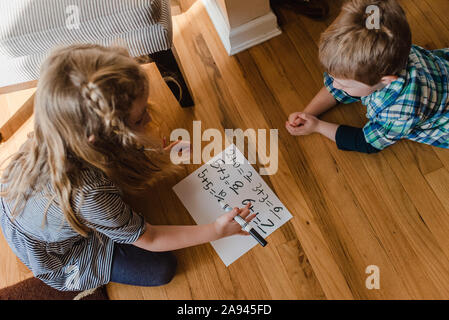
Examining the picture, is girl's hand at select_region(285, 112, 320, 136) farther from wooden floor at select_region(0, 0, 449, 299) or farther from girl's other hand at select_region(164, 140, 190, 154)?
girl's other hand at select_region(164, 140, 190, 154)

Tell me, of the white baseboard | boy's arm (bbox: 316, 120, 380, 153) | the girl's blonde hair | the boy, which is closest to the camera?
the girl's blonde hair

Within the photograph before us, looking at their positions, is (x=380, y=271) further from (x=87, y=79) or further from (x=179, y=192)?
(x=87, y=79)

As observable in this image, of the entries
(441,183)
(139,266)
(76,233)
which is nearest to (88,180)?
(76,233)

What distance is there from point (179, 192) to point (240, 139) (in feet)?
0.77

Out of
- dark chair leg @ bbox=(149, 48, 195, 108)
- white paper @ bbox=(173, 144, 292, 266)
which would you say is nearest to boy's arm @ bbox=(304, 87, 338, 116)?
white paper @ bbox=(173, 144, 292, 266)

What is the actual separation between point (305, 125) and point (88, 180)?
59 centimetres

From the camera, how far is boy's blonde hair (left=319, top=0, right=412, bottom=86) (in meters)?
0.62

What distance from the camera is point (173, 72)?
0.89m

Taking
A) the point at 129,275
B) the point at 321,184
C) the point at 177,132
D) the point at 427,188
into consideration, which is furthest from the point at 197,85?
the point at 427,188

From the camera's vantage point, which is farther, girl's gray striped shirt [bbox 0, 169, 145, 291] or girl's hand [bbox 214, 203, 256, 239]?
girl's hand [bbox 214, 203, 256, 239]

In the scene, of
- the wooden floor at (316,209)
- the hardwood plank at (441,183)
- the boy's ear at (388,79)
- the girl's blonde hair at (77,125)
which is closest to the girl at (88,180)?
the girl's blonde hair at (77,125)

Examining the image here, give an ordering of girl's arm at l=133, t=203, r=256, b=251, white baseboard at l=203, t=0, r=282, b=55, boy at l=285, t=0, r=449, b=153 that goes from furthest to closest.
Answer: white baseboard at l=203, t=0, r=282, b=55 < girl's arm at l=133, t=203, r=256, b=251 < boy at l=285, t=0, r=449, b=153

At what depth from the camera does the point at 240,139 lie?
3.26 ft

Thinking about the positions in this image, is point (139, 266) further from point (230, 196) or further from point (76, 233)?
point (230, 196)
